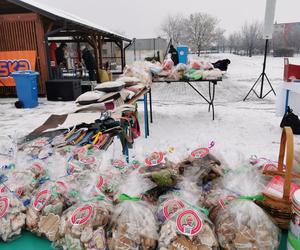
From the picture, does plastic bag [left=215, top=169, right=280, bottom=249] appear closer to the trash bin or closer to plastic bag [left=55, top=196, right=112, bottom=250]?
plastic bag [left=55, top=196, right=112, bottom=250]

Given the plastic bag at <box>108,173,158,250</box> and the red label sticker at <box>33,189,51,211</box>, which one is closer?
the plastic bag at <box>108,173,158,250</box>

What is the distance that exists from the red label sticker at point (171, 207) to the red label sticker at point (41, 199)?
0.50 meters

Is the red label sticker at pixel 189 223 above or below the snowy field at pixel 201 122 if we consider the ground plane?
above

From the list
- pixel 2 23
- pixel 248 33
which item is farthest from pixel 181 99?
pixel 248 33

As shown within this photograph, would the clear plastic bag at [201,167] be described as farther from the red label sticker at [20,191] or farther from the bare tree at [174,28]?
the bare tree at [174,28]

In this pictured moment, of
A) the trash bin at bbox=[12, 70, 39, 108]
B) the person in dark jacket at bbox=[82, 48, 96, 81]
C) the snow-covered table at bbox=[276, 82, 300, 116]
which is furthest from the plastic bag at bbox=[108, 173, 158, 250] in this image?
the person in dark jacket at bbox=[82, 48, 96, 81]

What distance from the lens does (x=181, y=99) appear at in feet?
29.5

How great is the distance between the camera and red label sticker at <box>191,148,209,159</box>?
4.23 feet

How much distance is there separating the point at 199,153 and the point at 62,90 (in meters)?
7.99

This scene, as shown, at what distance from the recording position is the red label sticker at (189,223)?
896mm

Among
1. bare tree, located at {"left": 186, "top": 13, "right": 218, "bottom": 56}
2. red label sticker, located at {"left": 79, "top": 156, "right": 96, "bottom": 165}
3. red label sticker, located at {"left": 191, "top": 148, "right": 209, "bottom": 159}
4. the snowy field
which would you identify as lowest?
the snowy field

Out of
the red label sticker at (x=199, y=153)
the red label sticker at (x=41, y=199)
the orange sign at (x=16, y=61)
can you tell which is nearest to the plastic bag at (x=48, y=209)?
the red label sticker at (x=41, y=199)

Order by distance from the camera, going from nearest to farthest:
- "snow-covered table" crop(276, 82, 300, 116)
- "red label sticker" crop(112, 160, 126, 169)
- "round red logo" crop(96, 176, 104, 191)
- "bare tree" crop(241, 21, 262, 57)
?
"round red logo" crop(96, 176, 104, 191) → "red label sticker" crop(112, 160, 126, 169) → "snow-covered table" crop(276, 82, 300, 116) → "bare tree" crop(241, 21, 262, 57)

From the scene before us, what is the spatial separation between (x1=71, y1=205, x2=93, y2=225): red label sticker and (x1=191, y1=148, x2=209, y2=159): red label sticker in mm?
548
